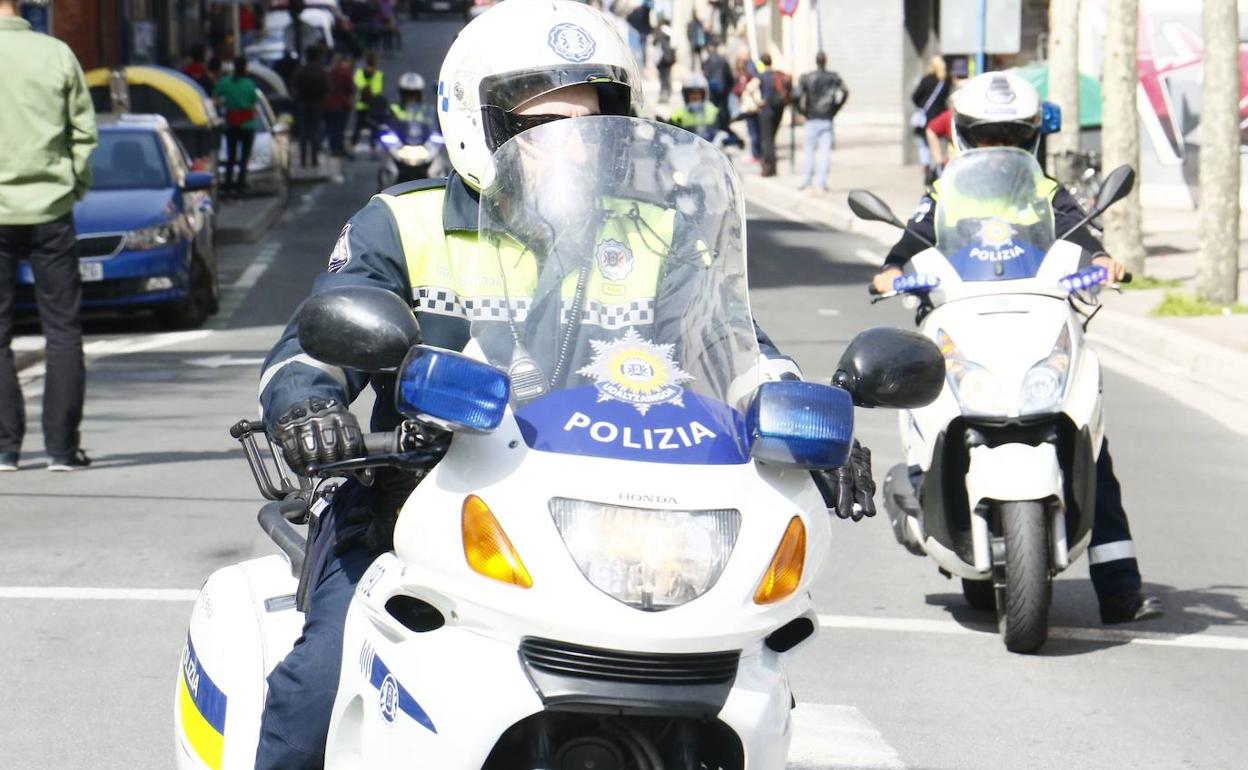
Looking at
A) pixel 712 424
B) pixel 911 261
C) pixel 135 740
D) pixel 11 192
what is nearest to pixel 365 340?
pixel 712 424

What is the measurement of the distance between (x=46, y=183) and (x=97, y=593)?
288 centimetres

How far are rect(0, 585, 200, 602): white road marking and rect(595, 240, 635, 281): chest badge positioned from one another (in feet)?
14.2

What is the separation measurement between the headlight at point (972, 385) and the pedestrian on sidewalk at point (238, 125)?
76.2 feet

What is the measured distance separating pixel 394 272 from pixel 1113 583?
13.6 ft

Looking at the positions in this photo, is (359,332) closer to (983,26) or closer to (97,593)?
(97,593)

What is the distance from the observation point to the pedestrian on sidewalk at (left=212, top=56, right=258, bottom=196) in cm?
2928

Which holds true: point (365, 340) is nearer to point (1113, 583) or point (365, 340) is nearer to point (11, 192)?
point (1113, 583)

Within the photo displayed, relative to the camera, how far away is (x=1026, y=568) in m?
6.64

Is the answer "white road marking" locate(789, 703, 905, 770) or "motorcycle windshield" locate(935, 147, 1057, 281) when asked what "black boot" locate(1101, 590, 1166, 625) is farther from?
"white road marking" locate(789, 703, 905, 770)

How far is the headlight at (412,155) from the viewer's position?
21594 millimetres

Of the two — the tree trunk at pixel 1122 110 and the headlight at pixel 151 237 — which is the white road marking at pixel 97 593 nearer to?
the headlight at pixel 151 237

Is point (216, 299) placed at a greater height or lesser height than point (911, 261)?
lesser

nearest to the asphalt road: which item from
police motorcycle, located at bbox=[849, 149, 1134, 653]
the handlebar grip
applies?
police motorcycle, located at bbox=[849, 149, 1134, 653]

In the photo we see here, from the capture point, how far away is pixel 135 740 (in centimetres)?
572
